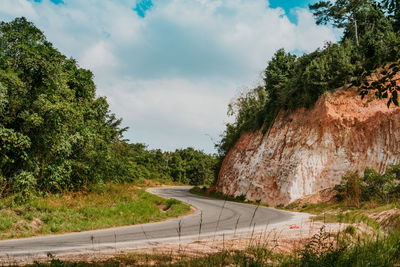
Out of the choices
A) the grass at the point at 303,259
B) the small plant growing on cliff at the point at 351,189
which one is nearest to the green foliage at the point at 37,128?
the grass at the point at 303,259

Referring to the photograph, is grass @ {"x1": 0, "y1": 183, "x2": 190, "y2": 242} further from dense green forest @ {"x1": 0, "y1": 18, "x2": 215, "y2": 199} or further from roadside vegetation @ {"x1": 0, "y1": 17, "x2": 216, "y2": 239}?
dense green forest @ {"x1": 0, "y1": 18, "x2": 215, "y2": 199}

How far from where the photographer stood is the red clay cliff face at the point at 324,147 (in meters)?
22.0

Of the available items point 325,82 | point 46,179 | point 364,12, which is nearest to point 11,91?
point 46,179

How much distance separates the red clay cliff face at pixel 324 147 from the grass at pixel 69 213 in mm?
10682

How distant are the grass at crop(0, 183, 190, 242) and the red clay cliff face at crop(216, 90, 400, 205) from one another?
1068cm

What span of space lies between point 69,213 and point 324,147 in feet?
64.5

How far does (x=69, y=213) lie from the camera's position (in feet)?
43.6

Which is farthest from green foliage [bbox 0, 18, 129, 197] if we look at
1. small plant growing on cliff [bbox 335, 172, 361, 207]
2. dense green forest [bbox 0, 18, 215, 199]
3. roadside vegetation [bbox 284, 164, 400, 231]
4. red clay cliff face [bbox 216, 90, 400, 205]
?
small plant growing on cliff [bbox 335, 172, 361, 207]

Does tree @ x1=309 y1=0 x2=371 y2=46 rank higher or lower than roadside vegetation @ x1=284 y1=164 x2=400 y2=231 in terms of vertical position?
higher

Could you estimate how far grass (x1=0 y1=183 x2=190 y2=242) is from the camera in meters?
11.2

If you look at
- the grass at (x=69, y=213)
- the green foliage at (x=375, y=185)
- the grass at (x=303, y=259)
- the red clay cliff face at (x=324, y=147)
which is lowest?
the grass at (x=69, y=213)

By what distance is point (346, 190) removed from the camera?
19.5 meters

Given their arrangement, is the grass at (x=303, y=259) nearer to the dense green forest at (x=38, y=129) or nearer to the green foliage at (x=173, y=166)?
the dense green forest at (x=38, y=129)

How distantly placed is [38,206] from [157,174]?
Answer: 48.7 meters
